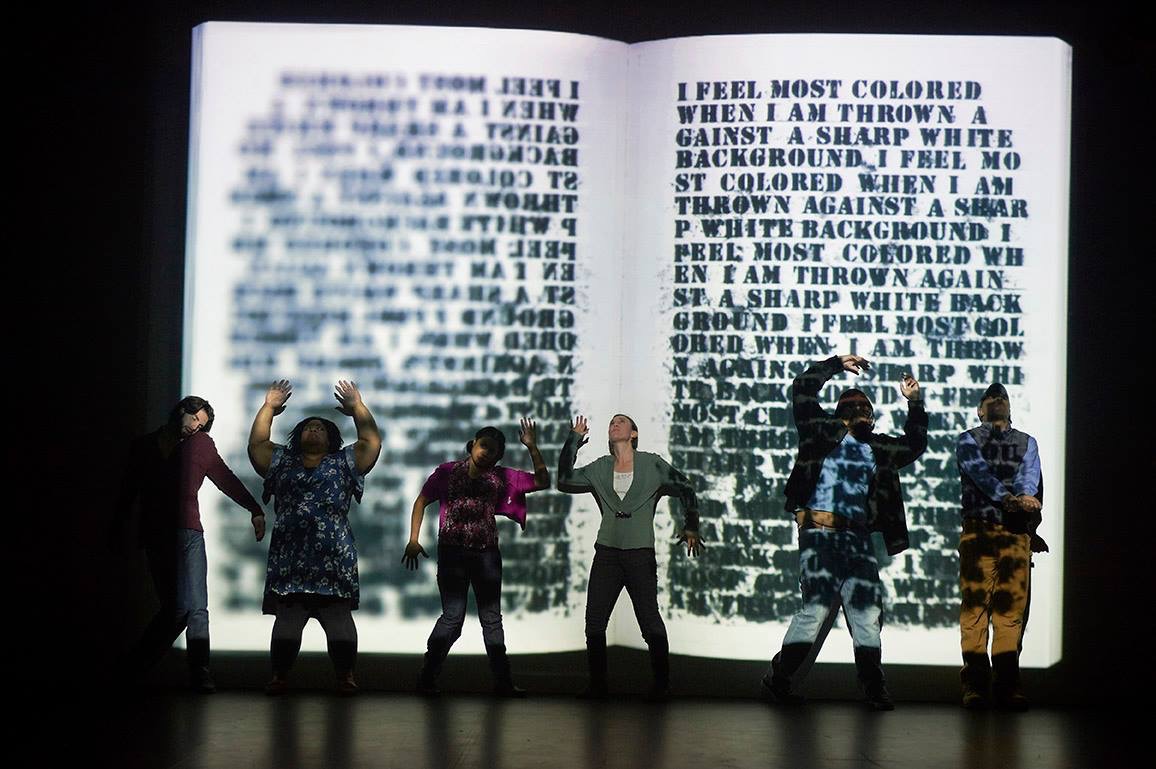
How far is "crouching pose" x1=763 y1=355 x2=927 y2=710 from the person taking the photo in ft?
22.0

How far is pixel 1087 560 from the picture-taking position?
22.7ft

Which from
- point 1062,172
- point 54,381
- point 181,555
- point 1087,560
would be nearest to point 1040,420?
point 1087,560

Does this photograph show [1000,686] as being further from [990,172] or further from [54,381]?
[54,381]

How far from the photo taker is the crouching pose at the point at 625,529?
6754 mm

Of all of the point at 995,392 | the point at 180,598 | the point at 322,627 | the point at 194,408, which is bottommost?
the point at 322,627

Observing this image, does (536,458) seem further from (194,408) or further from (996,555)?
(996,555)

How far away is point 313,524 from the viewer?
6789 millimetres

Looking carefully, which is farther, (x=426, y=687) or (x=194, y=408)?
(x=194, y=408)

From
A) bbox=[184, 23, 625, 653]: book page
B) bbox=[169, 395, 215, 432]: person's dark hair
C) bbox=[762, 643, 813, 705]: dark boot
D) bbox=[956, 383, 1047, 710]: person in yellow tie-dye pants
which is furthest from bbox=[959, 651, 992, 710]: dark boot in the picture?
bbox=[169, 395, 215, 432]: person's dark hair

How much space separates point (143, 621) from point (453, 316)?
2.17 metres

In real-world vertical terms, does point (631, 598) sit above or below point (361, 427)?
below

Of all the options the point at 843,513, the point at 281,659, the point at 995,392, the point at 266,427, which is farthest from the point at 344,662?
the point at 995,392

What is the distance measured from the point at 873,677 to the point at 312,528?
2773 millimetres

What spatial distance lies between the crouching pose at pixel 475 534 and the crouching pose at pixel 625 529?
0.25m
